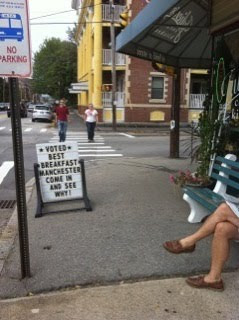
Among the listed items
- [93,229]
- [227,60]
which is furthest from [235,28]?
[93,229]

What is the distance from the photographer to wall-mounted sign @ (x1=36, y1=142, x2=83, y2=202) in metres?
6.75

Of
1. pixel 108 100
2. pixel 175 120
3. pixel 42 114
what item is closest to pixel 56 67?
pixel 42 114

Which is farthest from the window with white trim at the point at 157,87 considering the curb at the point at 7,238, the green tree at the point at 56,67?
the green tree at the point at 56,67

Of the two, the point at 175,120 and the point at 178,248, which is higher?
the point at 175,120

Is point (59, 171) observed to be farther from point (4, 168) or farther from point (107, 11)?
point (107, 11)

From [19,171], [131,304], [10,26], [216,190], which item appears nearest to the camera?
[131,304]

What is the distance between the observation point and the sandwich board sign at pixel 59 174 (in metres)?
6.73

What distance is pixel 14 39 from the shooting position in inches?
155

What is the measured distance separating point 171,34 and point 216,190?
4.22 m

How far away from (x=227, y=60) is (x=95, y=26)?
26.1m

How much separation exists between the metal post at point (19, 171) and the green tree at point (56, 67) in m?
61.8

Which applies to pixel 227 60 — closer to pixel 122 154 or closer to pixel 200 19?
pixel 200 19

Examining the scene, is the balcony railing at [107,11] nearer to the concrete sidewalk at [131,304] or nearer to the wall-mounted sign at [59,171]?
the wall-mounted sign at [59,171]

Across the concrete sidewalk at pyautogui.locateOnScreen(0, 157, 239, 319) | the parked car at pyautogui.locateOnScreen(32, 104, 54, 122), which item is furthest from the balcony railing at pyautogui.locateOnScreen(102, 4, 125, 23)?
the concrete sidewalk at pyautogui.locateOnScreen(0, 157, 239, 319)
